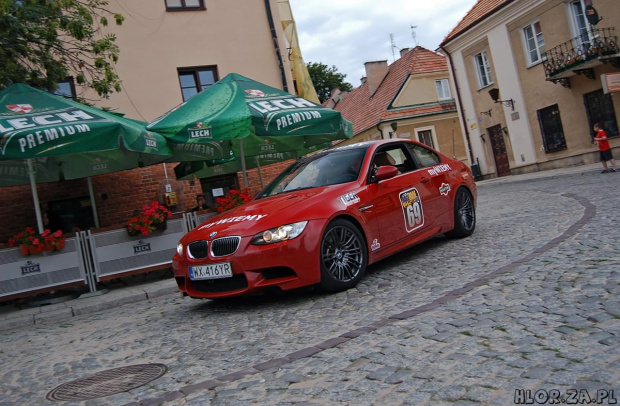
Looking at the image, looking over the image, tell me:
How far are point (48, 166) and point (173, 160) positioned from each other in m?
2.46

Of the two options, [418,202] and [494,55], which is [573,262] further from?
[494,55]

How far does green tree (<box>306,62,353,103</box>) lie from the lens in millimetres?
55188

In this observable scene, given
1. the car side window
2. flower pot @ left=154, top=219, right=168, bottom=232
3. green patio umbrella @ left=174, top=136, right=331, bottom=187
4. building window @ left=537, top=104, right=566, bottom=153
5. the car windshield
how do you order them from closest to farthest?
the car windshield
the car side window
flower pot @ left=154, top=219, right=168, bottom=232
green patio umbrella @ left=174, top=136, right=331, bottom=187
building window @ left=537, top=104, right=566, bottom=153

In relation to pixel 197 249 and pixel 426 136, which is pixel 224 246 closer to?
pixel 197 249

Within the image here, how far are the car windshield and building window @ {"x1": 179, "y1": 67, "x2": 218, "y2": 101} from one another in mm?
8739

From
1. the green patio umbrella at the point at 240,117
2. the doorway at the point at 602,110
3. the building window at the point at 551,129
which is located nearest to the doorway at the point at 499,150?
the building window at the point at 551,129

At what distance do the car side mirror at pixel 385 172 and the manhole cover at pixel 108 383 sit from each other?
319 centimetres

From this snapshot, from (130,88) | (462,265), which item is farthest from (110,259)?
(130,88)

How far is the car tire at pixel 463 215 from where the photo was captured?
7574 millimetres

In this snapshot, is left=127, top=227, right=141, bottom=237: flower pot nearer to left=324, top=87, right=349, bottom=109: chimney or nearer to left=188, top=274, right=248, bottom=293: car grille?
left=188, top=274, right=248, bottom=293: car grille

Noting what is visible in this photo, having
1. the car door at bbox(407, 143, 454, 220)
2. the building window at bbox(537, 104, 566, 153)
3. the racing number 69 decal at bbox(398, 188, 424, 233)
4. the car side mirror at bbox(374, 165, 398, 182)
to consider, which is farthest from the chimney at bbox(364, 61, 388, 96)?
the car side mirror at bbox(374, 165, 398, 182)

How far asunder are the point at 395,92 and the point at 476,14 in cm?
881

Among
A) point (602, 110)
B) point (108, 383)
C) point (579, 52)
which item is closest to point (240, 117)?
point (108, 383)

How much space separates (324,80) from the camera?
55.4 metres
